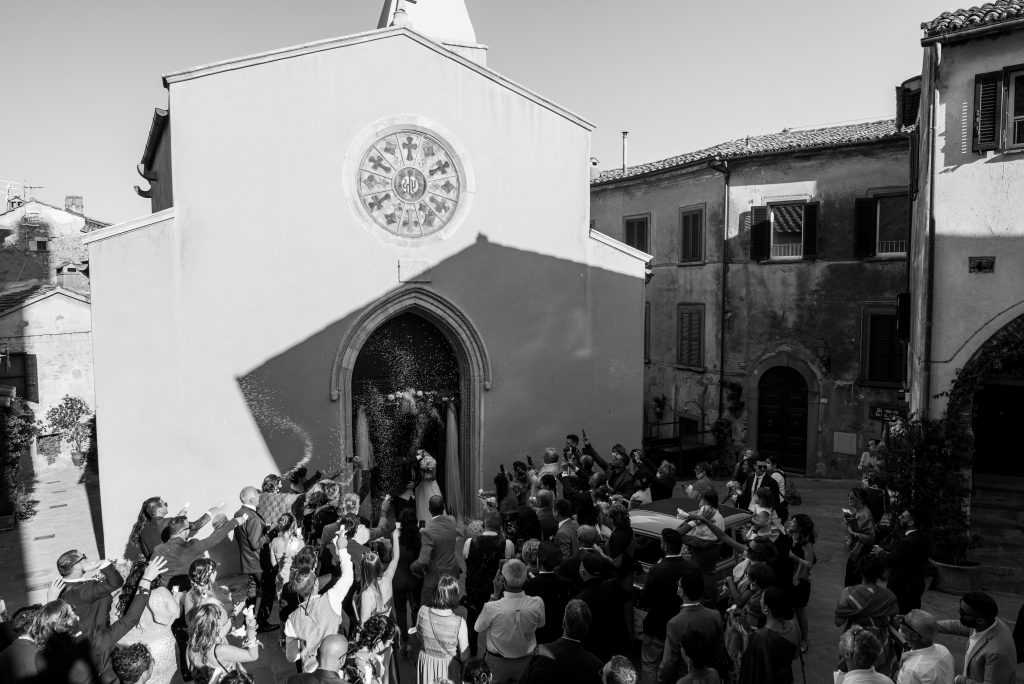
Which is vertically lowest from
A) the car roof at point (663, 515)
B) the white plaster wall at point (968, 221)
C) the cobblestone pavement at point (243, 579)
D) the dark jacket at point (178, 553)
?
the cobblestone pavement at point (243, 579)

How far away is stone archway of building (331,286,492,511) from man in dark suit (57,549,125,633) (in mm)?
5845

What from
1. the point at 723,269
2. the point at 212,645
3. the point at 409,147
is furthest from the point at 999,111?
the point at 212,645

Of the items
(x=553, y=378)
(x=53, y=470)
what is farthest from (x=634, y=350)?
(x=53, y=470)

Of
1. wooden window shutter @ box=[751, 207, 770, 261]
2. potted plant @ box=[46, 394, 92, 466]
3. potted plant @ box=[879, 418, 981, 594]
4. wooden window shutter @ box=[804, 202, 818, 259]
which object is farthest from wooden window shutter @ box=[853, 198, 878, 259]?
potted plant @ box=[46, 394, 92, 466]

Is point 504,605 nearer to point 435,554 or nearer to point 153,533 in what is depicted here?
point 435,554

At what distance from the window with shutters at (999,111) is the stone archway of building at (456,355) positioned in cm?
782

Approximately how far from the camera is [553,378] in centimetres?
1345

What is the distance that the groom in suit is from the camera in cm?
734

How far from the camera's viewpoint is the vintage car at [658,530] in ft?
25.7

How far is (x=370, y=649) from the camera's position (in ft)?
16.2

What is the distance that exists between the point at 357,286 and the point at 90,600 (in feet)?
22.3

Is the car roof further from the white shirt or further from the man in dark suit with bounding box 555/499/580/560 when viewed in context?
the white shirt

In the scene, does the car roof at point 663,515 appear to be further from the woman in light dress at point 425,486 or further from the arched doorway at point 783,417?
the arched doorway at point 783,417

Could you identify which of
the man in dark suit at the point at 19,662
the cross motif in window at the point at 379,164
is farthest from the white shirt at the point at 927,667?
the cross motif in window at the point at 379,164
